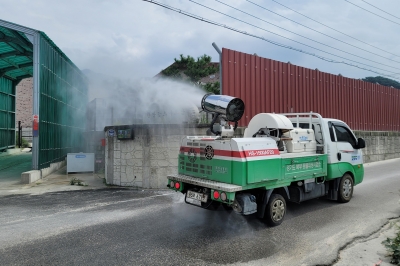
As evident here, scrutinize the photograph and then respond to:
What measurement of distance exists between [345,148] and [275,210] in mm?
3064

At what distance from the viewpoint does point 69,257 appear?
4270 millimetres

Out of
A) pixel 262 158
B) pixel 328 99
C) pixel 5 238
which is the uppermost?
pixel 328 99

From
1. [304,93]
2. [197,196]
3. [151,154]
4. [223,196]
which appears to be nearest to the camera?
[223,196]

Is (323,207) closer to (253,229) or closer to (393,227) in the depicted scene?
(393,227)

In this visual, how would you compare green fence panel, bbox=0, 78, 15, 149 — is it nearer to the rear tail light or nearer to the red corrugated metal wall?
the red corrugated metal wall

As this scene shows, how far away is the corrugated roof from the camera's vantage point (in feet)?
43.5

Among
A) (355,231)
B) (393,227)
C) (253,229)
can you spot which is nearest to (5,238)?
(253,229)

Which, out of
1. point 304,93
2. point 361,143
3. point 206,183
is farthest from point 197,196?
point 304,93

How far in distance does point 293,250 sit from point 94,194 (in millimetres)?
6251

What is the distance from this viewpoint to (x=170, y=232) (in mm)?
5285

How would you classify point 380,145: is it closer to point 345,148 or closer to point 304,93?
point 304,93

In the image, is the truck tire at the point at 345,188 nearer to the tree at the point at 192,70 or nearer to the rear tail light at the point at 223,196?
the rear tail light at the point at 223,196

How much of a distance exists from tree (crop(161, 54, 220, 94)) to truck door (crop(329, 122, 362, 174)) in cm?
1313

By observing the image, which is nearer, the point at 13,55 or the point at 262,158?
the point at 262,158
